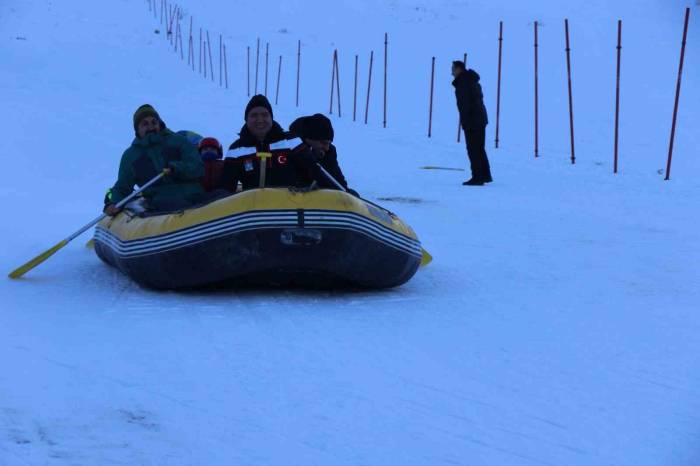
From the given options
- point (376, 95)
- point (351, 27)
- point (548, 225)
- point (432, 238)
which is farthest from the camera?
point (351, 27)

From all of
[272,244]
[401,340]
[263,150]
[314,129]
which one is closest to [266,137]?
[263,150]

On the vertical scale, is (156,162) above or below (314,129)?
below

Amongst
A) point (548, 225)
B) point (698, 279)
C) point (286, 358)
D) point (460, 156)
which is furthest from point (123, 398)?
point (460, 156)

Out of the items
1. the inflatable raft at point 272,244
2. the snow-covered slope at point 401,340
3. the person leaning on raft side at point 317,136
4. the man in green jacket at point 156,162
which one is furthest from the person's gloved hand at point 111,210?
the person leaning on raft side at point 317,136

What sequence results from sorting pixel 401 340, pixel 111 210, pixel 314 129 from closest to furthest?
pixel 401 340, pixel 314 129, pixel 111 210

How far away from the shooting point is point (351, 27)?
35.9 metres

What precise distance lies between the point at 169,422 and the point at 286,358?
899 mm

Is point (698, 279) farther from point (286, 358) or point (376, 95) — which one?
point (376, 95)

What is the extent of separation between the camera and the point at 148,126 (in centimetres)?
644

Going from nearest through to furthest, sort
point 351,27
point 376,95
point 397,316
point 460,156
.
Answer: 1. point 397,316
2. point 460,156
3. point 376,95
4. point 351,27

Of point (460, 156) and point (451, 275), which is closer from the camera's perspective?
point (451, 275)

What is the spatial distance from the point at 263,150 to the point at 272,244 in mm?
830

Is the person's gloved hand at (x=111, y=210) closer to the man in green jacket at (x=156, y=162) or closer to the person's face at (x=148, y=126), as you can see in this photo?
the man in green jacket at (x=156, y=162)

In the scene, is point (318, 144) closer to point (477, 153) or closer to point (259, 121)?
point (259, 121)
